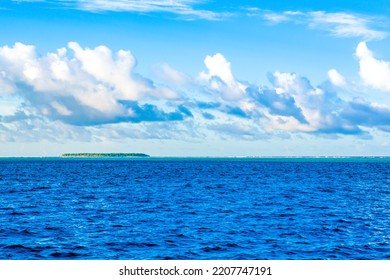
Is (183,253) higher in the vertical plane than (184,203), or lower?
lower

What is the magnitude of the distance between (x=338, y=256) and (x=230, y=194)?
47.3 meters

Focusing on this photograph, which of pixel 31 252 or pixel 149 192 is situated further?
pixel 149 192
